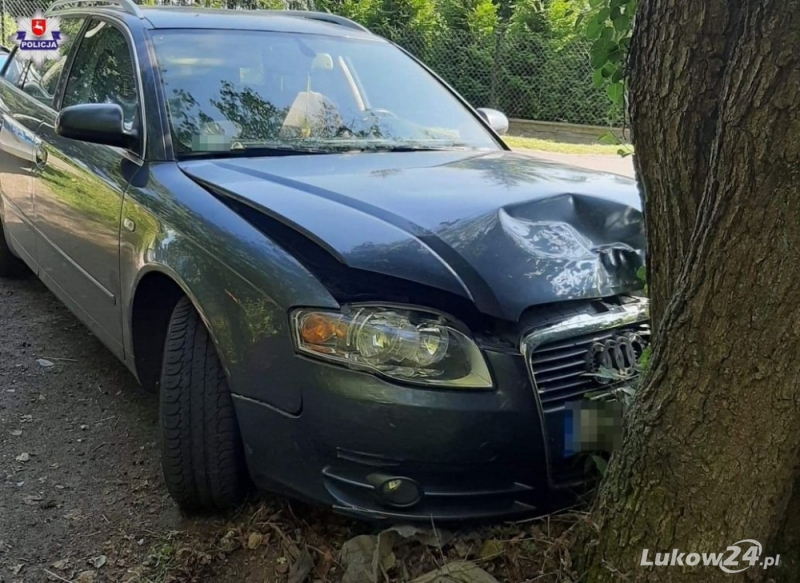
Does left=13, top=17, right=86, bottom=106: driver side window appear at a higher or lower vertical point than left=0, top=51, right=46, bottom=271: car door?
higher

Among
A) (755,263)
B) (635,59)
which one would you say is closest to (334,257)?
(635,59)

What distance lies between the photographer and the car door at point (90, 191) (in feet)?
10.3

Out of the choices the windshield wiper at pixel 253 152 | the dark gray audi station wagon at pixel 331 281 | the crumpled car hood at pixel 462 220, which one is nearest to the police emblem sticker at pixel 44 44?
the dark gray audi station wagon at pixel 331 281

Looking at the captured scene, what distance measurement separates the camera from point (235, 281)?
2.31 metres

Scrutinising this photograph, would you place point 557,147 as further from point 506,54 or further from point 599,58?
point 599,58

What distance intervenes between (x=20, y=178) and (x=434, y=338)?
125 inches

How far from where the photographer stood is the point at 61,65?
425 cm

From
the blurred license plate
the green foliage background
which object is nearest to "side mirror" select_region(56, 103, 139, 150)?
the blurred license plate

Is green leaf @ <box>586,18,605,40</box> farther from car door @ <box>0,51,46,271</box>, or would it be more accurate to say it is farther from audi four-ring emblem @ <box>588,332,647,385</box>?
car door @ <box>0,51,46,271</box>

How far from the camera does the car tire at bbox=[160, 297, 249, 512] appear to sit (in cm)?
247

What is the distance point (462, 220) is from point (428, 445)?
0.73 meters

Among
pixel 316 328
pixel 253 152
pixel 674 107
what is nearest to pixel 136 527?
pixel 316 328

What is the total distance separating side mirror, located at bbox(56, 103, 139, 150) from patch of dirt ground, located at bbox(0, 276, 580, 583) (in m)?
1.20

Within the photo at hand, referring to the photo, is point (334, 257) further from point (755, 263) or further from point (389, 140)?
point (389, 140)
